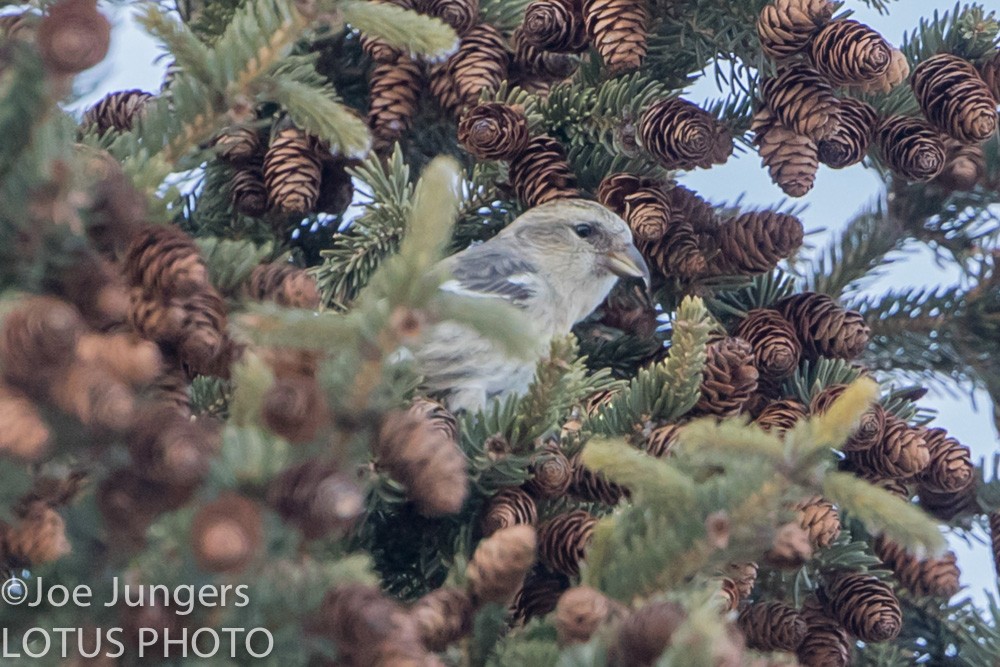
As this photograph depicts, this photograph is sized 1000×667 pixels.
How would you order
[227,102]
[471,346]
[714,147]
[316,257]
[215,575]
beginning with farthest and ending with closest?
[471,346] < [316,257] < [714,147] < [227,102] < [215,575]

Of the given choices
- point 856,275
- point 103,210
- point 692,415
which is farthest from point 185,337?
point 856,275

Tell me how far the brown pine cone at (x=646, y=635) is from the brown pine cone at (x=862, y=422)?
1.00 meters

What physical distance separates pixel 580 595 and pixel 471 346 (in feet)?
5.33

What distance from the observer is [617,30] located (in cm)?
218

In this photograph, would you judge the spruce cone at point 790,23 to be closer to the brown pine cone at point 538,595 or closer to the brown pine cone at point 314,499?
the brown pine cone at point 538,595

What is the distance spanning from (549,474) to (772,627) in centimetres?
38

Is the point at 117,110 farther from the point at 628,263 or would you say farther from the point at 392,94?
the point at 628,263

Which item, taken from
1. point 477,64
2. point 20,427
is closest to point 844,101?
point 477,64

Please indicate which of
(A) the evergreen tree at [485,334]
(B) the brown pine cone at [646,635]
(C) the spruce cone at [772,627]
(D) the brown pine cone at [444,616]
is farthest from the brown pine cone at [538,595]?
(B) the brown pine cone at [646,635]

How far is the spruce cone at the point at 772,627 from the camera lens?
5.79ft

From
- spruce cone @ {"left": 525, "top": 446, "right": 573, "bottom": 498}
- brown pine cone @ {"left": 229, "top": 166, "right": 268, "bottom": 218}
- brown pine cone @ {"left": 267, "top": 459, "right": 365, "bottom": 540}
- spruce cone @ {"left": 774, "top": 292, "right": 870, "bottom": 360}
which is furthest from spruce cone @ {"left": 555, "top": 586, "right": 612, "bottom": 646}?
brown pine cone @ {"left": 229, "top": 166, "right": 268, "bottom": 218}

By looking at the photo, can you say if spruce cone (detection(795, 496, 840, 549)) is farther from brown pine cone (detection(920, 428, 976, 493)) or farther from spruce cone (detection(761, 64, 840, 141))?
spruce cone (detection(761, 64, 840, 141))

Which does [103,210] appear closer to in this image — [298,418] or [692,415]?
[298,418]

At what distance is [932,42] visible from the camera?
236 cm
